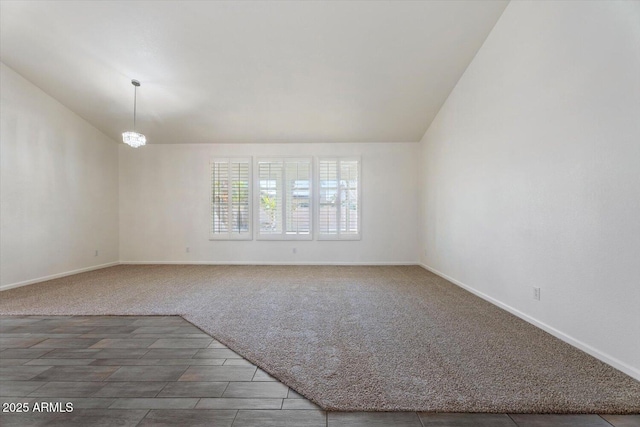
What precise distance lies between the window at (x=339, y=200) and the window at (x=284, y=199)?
0.99ft

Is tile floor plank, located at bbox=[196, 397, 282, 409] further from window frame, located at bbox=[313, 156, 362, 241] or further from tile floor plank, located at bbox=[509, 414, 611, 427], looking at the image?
window frame, located at bbox=[313, 156, 362, 241]

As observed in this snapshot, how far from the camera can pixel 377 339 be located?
9.11 ft

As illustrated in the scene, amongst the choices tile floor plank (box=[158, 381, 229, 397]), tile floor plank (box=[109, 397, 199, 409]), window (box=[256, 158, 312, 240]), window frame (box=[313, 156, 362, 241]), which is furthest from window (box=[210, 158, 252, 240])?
tile floor plank (box=[109, 397, 199, 409])

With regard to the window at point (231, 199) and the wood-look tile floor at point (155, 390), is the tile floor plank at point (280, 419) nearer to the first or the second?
the wood-look tile floor at point (155, 390)

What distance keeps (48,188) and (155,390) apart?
5.25 meters

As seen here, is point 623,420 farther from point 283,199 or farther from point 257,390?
point 283,199

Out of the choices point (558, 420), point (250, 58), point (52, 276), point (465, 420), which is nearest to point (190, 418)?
point (465, 420)

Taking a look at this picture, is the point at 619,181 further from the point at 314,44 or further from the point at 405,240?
the point at 405,240

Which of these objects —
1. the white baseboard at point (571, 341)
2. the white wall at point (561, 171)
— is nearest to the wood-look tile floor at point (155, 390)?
the white baseboard at point (571, 341)

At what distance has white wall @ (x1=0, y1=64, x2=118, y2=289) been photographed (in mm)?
4863

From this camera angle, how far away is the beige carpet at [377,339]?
1.88 metres

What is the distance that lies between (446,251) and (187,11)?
505cm

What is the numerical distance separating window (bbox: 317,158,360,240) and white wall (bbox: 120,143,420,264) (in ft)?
0.56

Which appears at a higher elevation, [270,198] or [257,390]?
[270,198]
